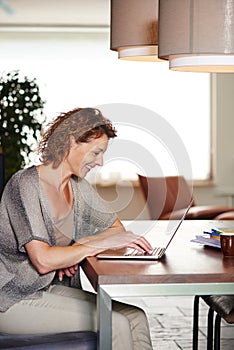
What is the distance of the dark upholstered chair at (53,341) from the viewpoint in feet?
9.49

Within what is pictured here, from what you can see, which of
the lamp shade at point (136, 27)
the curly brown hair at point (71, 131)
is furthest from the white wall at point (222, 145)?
the curly brown hair at point (71, 131)

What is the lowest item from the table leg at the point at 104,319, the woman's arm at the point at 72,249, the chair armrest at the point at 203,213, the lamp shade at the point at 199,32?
the chair armrest at the point at 203,213

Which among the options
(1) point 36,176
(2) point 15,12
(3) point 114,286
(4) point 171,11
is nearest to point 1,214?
(1) point 36,176

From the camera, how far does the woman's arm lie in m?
3.03

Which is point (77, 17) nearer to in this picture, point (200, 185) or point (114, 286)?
point (200, 185)

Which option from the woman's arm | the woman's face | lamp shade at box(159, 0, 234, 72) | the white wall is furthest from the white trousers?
the white wall

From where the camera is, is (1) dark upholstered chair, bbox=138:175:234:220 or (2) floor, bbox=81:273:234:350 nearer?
(2) floor, bbox=81:273:234:350

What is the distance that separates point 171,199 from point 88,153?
15.8ft

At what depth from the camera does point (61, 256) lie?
304 centimetres

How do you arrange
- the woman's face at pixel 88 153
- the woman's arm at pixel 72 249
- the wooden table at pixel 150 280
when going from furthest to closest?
the woman's face at pixel 88 153 → the woman's arm at pixel 72 249 → the wooden table at pixel 150 280

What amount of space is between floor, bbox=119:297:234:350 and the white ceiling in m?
3.10

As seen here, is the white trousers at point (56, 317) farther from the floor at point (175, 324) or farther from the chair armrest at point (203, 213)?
the chair armrest at point (203, 213)

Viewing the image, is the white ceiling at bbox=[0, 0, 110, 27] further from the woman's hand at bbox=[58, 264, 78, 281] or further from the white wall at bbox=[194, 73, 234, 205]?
the woman's hand at bbox=[58, 264, 78, 281]

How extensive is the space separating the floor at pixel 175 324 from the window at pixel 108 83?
333 cm
